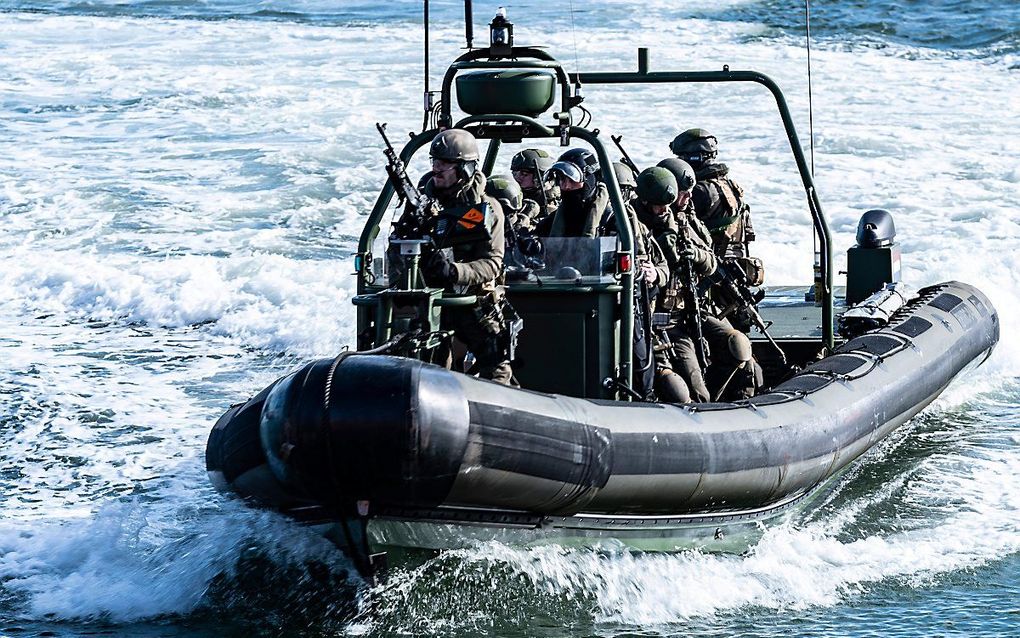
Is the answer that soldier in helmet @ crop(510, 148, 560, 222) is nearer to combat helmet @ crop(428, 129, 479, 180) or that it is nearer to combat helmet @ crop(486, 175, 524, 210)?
combat helmet @ crop(486, 175, 524, 210)

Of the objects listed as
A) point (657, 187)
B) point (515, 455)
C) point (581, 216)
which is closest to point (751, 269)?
point (657, 187)

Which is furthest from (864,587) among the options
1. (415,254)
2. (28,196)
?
(28,196)

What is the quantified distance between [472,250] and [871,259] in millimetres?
3637

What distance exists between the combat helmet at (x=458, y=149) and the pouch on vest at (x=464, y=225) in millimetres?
142

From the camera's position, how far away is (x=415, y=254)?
5336mm

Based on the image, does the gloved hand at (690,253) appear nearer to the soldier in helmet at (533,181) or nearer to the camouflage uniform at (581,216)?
the camouflage uniform at (581,216)

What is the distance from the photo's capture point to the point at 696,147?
7457 millimetres

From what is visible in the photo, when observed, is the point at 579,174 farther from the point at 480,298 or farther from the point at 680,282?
the point at 480,298

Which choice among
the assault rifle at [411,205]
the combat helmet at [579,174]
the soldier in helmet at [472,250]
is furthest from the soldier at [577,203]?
the assault rifle at [411,205]

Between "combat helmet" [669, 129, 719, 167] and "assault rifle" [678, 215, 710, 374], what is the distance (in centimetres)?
72

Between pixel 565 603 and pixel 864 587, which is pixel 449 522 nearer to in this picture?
pixel 565 603

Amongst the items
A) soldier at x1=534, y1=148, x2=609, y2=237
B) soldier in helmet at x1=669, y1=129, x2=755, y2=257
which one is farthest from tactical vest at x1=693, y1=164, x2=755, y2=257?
soldier at x1=534, y1=148, x2=609, y2=237

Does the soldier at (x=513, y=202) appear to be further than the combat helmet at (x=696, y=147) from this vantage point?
No

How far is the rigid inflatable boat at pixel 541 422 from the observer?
15.3 feet
